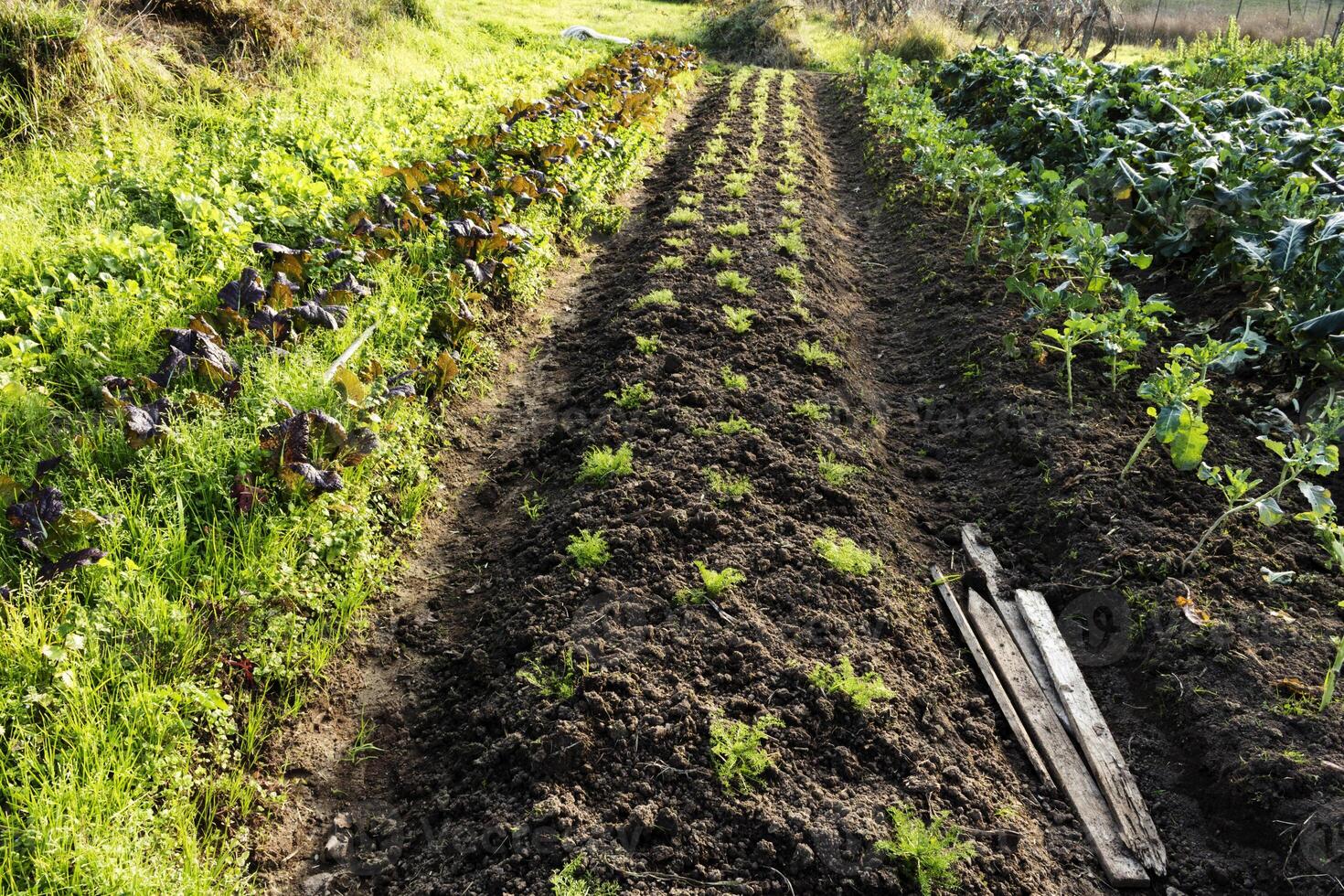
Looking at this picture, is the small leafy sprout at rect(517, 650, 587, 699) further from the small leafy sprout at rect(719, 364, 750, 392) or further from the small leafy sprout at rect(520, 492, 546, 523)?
the small leafy sprout at rect(719, 364, 750, 392)

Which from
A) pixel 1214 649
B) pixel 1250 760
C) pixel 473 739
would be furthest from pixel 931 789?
pixel 473 739

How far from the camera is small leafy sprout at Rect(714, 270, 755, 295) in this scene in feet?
19.8

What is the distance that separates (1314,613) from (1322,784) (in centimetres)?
103

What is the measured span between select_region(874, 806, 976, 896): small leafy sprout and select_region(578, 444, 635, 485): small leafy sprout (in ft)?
6.96

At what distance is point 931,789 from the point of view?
2.79 meters

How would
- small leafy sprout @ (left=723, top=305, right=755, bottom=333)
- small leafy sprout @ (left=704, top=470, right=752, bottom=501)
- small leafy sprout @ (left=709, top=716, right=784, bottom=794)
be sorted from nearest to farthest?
small leafy sprout @ (left=709, top=716, right=784, bottom=794) → small leafy sprout @ (left=704, top=470, right=752, bottom=501) → small leafy sprout @ (left=723, top=305, right=755, bottom=333)

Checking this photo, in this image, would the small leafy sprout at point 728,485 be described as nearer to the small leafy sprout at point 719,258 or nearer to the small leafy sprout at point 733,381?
the small leafy sprout at point 733,381

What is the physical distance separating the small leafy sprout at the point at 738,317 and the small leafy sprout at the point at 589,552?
2.27m

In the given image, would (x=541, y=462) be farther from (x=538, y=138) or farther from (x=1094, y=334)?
(x=538, y=138)

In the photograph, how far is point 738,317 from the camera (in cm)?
561

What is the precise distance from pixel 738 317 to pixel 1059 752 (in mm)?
3385

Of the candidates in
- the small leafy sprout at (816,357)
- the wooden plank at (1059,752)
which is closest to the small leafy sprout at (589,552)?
the wooden plank at (1059,752)

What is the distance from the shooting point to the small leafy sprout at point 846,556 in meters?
3.69

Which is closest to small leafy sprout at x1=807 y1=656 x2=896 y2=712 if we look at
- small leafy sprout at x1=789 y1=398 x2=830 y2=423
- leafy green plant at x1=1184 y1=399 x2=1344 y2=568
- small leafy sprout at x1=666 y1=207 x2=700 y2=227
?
leafy green plant at x1=1184 y1=399 x2=1344 y2=568
